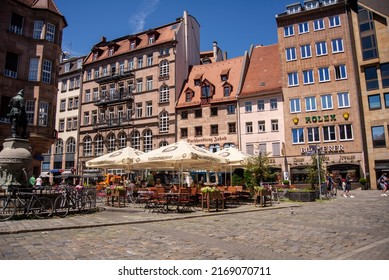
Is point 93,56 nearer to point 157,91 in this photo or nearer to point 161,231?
point 157,91

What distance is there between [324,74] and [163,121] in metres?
21.4

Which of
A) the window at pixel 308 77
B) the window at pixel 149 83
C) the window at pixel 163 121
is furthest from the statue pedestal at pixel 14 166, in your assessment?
the window at pixel 149 83

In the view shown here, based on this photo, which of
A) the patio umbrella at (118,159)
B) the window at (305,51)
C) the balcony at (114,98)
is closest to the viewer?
the patio umbrella at (118,159)

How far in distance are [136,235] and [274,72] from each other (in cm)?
3652

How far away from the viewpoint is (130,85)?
154 feet

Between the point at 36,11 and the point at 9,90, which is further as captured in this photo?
the point at 36,11

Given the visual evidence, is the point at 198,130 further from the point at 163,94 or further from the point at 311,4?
Result: the point at 311,4

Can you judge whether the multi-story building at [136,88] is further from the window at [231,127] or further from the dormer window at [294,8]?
the dormer window at [294,8]

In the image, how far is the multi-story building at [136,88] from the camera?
4388 cm

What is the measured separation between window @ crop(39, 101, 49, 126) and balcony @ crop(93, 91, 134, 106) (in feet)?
60.1

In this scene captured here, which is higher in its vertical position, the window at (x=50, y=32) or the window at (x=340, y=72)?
the window at (x=50, y=32)

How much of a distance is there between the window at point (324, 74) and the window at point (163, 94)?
20006mm

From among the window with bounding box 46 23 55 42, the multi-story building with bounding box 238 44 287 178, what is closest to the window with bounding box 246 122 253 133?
the multi-story building with bounding box 238 44 287 178
